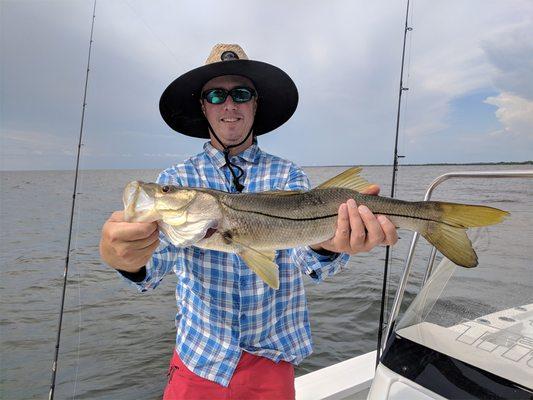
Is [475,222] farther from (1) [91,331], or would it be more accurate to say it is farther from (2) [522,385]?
(1) [91,331]

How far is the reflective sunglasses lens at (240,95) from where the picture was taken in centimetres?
296

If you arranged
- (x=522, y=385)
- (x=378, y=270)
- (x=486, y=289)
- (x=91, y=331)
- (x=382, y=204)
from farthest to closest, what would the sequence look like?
(x=378, y=270) → (x=91, y=331) → (x=486, y=289) → (x=382, y=204) → (x=522, y=385)

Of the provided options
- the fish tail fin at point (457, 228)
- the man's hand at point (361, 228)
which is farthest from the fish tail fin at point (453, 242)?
the man's hand at point (361, 228)

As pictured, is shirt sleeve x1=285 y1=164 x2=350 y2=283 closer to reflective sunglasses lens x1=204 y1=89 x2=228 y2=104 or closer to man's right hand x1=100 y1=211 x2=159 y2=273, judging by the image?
man's right hand x1=100 y1=211 x2=159 y2=273

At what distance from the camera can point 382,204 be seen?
2309mm

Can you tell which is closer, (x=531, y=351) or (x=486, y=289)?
(x=531, y=351)

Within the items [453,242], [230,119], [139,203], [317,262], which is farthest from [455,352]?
[230,119]

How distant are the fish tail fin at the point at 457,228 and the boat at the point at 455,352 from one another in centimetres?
51

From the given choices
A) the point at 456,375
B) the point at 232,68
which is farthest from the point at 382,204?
the point at 232,68

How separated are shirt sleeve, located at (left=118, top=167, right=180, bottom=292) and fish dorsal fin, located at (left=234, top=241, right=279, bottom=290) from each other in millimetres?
539

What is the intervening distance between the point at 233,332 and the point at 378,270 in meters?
10.0

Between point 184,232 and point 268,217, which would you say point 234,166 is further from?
point 184,232

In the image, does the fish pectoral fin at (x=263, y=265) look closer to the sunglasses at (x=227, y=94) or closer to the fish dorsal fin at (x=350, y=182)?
the fish dorsal fin at (x=350, y=182)

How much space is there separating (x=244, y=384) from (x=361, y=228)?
4.44 ft
